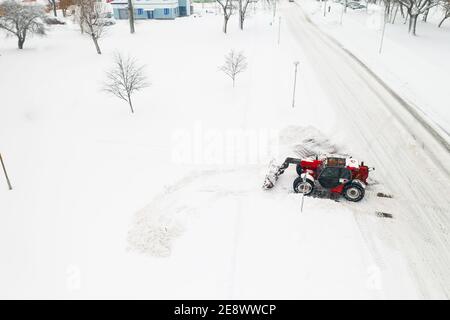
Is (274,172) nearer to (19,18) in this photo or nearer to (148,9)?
(19,18)

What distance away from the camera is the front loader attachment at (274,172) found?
48.6 ft

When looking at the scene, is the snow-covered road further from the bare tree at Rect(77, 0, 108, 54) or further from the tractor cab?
the bare tree at Rect(77, 0, 108, 54)

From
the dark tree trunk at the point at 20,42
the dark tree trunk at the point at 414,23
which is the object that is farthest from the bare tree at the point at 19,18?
the dark tree trunk at the point at 414,23

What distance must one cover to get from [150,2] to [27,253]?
50461mm

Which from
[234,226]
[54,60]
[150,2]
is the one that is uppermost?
[150,2]

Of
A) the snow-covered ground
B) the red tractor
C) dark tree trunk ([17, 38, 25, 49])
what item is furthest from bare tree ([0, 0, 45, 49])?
the red tractor

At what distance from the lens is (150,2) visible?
179ft

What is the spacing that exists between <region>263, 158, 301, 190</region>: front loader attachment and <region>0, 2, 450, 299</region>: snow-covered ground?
1.47 feet

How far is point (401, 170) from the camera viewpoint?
16203 mm

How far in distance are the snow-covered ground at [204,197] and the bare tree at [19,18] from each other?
8482 millimetres

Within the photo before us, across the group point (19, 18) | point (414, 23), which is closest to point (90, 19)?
point (19, 18)

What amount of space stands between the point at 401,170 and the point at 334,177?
451cm
